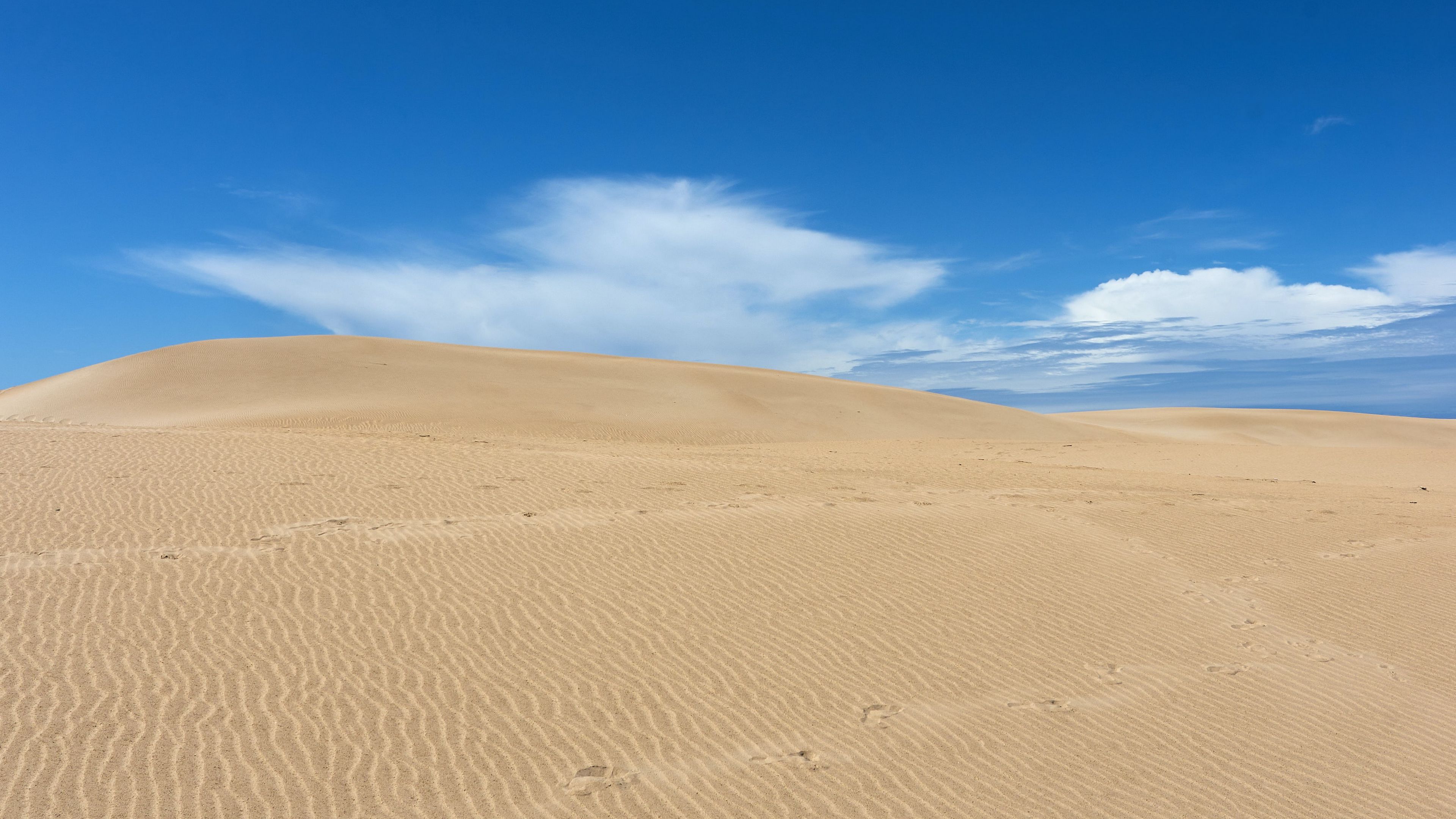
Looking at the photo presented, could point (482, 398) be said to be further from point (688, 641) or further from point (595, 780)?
point (595, 780)

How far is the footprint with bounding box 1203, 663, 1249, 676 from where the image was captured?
7340mm

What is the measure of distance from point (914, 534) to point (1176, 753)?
5.41m

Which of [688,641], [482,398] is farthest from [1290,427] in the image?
[688,641]

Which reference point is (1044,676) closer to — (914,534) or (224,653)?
(914,534)

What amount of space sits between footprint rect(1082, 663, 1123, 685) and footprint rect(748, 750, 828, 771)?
294 centimetres

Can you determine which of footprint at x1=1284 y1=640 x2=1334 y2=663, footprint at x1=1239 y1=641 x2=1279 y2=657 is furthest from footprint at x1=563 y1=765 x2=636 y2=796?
footprint at x1=1284 y1=640 x2=1334 y2=663

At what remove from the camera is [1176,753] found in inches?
229

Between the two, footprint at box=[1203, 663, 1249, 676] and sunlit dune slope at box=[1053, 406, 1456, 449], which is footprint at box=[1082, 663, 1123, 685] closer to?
footprint at box=[1203, 663, 1249, 676]

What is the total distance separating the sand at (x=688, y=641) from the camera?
16.9 feet

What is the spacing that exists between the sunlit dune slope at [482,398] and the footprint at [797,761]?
2326 centimetres

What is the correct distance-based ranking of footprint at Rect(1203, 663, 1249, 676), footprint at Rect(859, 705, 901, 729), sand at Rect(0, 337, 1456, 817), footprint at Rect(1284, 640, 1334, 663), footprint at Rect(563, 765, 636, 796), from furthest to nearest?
footprint at Rect(1284, 640, 1334, 663)
footprint at Rect(1203, 663, 1249, 676)
footprint at Rect(859, 705, 901, 729)
sand at Rect(0, 337, 1456, 817)
footprint at Rect(563, 765, 636, 796)

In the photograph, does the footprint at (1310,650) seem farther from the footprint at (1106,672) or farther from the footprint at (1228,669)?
the footprint at (1106,672)

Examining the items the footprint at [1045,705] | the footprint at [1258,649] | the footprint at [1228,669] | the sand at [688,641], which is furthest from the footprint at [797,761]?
the footprint at [1258,649]

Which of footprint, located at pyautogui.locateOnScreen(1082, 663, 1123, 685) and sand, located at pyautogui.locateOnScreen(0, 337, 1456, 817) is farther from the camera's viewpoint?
footprint, located at pyautogui.locateOnScreen(1082, 663, 1123, 685)
